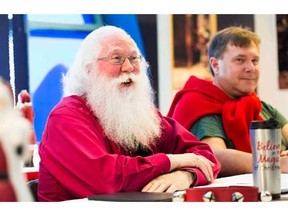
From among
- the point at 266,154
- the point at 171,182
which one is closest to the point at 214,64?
the point at 171,182

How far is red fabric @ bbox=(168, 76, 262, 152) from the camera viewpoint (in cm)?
309

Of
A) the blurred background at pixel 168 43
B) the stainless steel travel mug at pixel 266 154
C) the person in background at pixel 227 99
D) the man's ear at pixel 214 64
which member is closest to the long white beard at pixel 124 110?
the person in background at pixel 227 99

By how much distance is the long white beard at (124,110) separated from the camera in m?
2.34

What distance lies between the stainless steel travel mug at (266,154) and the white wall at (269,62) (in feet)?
12.7

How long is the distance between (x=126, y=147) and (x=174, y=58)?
3.03m

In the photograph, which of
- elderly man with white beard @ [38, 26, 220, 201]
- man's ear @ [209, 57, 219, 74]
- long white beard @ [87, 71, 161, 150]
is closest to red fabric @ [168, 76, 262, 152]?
man's ear @ [209, 57, 219, 74]

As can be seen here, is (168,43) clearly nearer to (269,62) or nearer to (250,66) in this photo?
(269,62)

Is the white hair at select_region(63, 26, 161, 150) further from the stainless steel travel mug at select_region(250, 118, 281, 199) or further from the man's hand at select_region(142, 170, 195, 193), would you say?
the stainless steel travel mug at select_region(250, 118, 281, 199)

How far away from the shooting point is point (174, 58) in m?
5.30

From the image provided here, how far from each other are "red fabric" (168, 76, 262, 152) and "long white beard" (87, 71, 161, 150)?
678 millimetres
